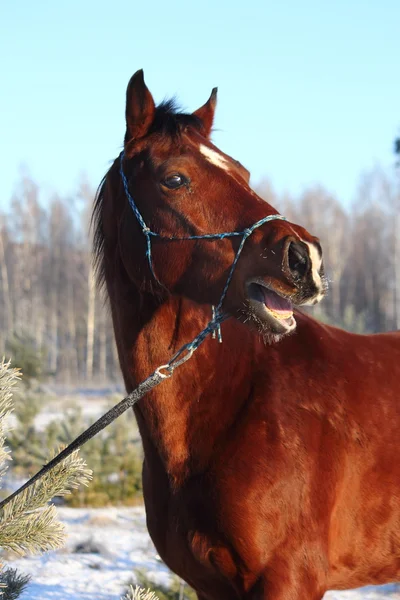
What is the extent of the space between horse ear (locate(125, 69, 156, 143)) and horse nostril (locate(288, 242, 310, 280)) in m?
1.03

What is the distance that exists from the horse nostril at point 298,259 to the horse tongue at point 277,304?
21 cm

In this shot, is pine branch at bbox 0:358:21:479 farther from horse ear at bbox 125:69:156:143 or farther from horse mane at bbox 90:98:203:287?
horse ear at bbox 125:69:156:143

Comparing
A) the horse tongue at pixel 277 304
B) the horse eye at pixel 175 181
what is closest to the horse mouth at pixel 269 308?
the horse tongue at pixel 277 304

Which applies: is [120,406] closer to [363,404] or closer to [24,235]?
[363,404]

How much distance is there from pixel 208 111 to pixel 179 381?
155 centimetres

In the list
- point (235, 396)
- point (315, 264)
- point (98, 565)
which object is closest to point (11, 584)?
point (235, 396)

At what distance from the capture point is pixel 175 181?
9.55ft

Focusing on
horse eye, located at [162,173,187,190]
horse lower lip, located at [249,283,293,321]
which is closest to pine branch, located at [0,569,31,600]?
horse lower lip, located at [249,283,293,321]

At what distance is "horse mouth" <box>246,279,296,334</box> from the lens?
2660mm

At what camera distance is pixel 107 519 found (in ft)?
25.9

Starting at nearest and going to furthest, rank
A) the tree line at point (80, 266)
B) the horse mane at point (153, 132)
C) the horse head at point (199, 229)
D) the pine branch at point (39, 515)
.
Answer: the pine branch at point (39, 515)
the horse head at point (199, 229)
the horse mane at point (153, 132)
the tree line at point (80, 266)

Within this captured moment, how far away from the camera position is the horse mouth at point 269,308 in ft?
8.73

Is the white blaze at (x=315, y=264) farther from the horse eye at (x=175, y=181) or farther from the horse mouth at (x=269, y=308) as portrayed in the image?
the horse eye at (x=175, y=181)

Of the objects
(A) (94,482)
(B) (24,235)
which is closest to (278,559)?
(A) (94,482)
